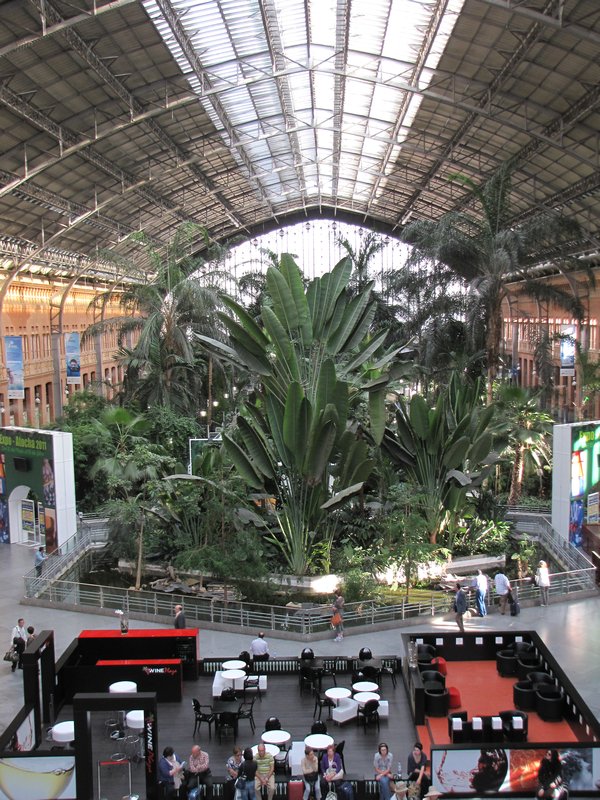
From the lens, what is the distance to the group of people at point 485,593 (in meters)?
14.4

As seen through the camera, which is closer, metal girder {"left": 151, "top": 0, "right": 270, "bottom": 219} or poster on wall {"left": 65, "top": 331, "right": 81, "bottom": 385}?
metal girder {"left": 151, "top": 0, "right": 270, "bottom": 219}

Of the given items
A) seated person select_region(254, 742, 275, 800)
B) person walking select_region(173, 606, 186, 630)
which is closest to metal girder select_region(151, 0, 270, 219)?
person walking select_region(173, 606, 186, 630)

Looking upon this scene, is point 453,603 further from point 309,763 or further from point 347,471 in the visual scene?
point 309,763

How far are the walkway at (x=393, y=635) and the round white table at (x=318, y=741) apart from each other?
403 cm

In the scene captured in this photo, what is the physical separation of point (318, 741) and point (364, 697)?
1603 mm

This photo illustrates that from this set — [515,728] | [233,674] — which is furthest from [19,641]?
[515,728]

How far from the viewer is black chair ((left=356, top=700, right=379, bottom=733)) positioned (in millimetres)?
11086

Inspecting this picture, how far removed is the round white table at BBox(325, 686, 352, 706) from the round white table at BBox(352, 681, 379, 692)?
0.26 metres

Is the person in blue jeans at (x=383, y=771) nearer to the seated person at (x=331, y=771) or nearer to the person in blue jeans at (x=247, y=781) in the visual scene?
the seated person at (x=331, y=771)

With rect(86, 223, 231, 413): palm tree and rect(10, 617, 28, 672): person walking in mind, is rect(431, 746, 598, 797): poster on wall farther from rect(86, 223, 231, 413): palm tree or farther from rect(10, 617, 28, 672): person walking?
rect(86, 223, 231, 413): palm tree

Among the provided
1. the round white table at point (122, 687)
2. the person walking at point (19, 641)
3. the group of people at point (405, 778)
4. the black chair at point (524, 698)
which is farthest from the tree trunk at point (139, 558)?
the group of people at point (405, 778)

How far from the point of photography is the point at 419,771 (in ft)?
29.7

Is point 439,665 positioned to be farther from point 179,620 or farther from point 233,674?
point 179,620

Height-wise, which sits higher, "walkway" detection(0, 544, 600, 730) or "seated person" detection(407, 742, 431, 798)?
"seated person" detection(407, 742, 431, 798)
